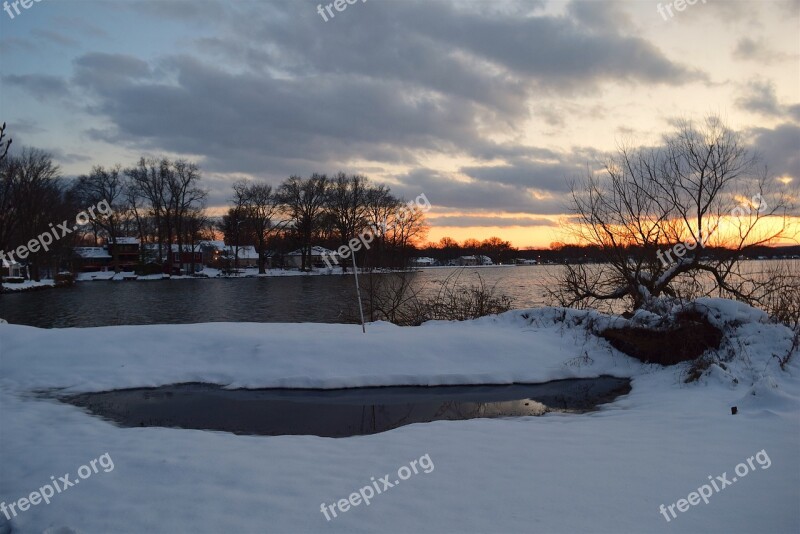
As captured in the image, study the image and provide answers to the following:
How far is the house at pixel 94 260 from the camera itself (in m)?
73.4

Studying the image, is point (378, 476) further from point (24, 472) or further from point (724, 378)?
point (724, 378)

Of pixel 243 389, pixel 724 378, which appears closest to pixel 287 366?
pixel 243 389

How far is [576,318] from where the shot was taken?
1196 cm

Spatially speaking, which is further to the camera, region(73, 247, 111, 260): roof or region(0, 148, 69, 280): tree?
region(73, 247, 111, 260): roof

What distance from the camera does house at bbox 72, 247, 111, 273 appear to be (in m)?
73.4

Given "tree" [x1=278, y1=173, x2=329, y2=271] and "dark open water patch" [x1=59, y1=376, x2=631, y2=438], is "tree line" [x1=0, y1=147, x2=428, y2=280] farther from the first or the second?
"dark open water patch" [x1=59, y1=376, x2=631, y2=438]
